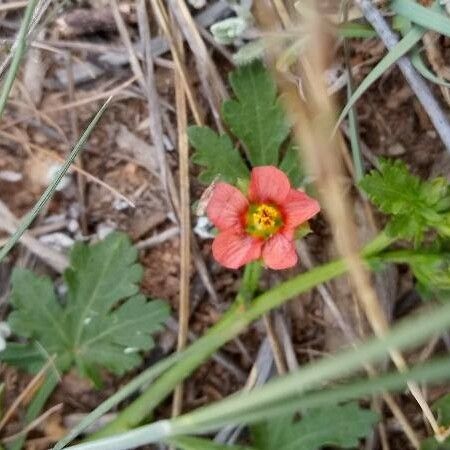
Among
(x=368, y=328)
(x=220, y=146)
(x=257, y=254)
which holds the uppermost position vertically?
(x=220, y=146)

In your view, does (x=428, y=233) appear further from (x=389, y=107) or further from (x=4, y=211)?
(x=4, y=211)

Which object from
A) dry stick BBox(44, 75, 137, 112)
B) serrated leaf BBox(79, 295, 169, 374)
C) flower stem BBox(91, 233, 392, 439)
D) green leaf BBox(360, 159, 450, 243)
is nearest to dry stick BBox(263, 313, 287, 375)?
flower stem BBox(91, 233, 392, 439)

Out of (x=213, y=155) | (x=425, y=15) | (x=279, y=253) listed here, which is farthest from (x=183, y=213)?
(x=425, y=15)

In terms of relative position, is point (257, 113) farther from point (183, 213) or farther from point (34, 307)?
point (34, 307)

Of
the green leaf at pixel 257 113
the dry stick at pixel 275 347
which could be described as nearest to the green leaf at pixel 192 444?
the dry stick at pixel 275 347

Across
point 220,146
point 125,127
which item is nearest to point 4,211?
point 125,127

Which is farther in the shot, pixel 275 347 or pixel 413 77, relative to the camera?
pixel 275 347

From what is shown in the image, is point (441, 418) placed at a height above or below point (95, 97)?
below
